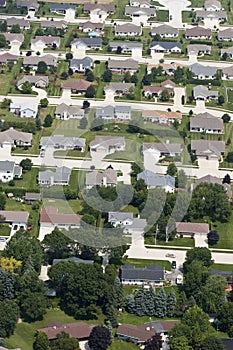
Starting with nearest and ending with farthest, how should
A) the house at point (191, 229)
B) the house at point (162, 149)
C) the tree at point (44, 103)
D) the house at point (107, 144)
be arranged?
the house at point (191, 229)
the house at point (162, 149)
the house at point (107, 144)
the tree at point (44, 103)

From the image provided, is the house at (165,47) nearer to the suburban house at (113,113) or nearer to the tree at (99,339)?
the suburban house at (113,113)

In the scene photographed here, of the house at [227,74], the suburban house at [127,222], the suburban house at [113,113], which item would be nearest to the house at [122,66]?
the house at [227,74]

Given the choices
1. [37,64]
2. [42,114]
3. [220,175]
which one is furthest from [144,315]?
[37,64]

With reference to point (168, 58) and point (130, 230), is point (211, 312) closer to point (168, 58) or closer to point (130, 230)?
point (130, 230)

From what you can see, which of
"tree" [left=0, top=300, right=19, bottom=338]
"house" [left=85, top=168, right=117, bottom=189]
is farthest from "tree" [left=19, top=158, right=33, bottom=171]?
"tree" [left=0, top=300, right=19, bottom=338]

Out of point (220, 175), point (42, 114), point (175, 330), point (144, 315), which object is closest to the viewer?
point (175, 330)

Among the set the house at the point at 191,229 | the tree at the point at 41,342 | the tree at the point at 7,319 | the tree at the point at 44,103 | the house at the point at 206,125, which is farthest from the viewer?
the tree at the point at 44,103
